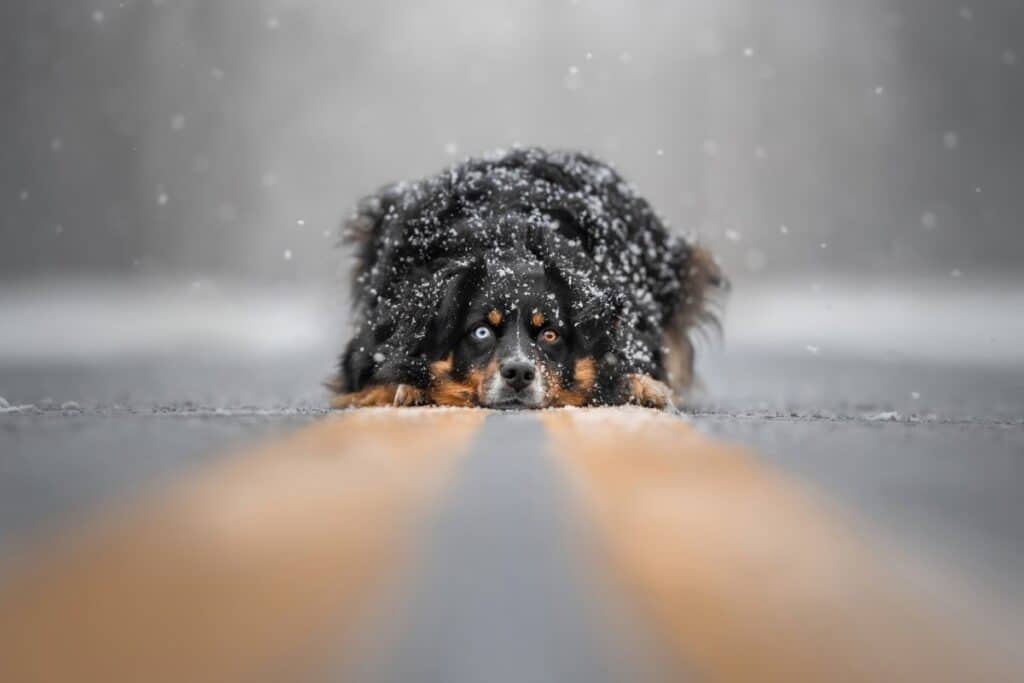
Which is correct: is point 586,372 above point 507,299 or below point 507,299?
below

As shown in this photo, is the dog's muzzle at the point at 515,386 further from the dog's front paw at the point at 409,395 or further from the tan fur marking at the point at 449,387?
the dog's front paw at the point at 409,395

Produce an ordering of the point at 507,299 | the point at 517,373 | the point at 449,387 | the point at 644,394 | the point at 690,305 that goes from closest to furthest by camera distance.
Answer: the point at 517,373, the point at 507,299, the point at 449,387, the point at 644,394, the point at 690,305

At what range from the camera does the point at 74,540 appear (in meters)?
0.98

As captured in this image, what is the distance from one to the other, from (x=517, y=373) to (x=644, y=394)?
0.61 metres

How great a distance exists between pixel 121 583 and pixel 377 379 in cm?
249

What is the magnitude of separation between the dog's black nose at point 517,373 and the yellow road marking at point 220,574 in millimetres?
1608

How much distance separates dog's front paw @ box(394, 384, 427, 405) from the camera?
10.4 feet

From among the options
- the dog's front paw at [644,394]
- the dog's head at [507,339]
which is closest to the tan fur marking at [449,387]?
the dog's head at [507,339]

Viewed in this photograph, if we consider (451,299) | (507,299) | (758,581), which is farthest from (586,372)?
(758,581)

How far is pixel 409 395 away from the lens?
3.20m

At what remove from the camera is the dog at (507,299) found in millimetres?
3053

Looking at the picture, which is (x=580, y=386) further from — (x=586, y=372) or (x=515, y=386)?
(x=515, y=386)

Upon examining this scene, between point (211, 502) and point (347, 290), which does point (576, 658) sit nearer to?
point (211, 502)

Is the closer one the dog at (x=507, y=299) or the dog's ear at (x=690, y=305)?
the dog at (x=507, y=299)
